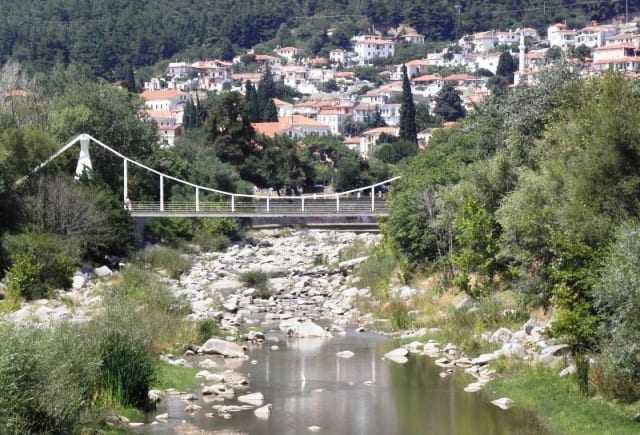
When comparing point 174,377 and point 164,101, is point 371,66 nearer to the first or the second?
point 164,101

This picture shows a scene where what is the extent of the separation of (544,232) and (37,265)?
13.0 metres

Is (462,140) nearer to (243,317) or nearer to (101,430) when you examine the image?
(243,317)

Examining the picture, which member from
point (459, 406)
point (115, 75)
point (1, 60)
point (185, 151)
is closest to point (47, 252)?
point (459, 406)

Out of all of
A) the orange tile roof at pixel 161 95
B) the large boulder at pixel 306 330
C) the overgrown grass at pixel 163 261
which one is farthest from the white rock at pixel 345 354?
the orange tile roof at pixel 161 95

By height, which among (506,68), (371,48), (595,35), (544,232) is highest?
(595,35)

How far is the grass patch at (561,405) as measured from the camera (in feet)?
56.7

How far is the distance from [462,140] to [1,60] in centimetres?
11310

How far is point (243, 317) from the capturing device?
29.6 metres

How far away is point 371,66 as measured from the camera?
6865 inches

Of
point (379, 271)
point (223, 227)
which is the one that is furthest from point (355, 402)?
point (223, 227)

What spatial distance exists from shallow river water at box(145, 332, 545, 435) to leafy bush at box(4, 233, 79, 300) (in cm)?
713

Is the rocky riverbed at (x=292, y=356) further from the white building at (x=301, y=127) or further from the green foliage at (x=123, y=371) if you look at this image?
the white building at (x=301, y=127)

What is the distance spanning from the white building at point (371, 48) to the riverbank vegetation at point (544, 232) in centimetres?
14399

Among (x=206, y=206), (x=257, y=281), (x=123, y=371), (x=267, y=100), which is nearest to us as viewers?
(x=123, y=371)
